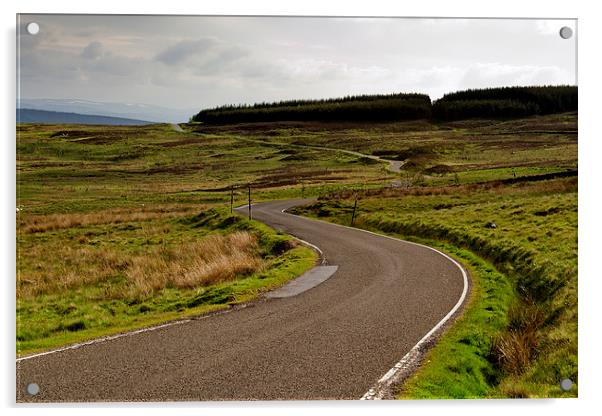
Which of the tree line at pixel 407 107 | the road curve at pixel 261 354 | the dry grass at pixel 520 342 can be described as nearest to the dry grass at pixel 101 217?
the road curve at pixel 261 354

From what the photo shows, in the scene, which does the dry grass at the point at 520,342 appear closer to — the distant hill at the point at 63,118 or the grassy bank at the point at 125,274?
the grassy bank at the point at 125,274

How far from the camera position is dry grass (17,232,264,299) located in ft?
58.7

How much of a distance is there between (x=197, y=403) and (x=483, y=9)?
36.4ft

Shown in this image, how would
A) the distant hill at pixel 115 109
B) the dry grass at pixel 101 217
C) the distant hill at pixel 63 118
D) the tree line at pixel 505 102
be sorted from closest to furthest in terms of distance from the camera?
the distant hill at pixel 63 118, the distant hill at pixel 115 109, the tree line at pixel 505 102, the dry grass at pixel 101 217

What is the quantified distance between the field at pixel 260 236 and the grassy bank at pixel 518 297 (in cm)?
5

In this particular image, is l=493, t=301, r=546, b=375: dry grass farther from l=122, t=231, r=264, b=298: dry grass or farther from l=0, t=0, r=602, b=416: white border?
l=122, t=231, r=264, b=298: dry grass

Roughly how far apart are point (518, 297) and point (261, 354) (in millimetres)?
8707

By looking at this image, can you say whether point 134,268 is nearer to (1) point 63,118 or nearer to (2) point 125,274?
(2) point 125,274

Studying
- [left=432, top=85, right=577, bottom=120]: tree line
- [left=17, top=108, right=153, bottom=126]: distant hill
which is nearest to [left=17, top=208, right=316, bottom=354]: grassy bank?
[left=17, top=108, right=153, bottom=126]: distant hill

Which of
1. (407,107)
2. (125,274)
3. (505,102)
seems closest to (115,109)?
(125,274)

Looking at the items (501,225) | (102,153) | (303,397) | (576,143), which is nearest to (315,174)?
(501,225)

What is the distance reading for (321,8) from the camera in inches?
510

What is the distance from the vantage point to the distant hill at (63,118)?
1269cm

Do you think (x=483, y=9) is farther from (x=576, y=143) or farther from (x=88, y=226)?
(x=88, y=226)
